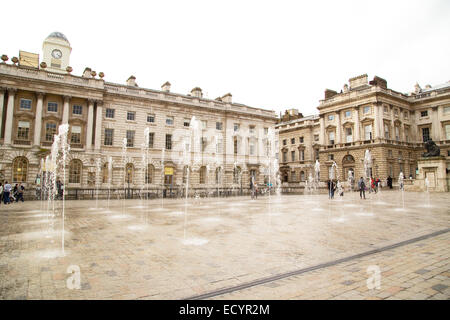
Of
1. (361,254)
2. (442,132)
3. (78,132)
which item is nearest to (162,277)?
(361,254)

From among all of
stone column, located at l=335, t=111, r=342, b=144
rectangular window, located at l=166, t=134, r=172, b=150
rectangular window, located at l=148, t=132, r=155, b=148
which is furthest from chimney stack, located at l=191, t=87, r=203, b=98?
stone column, located at l=335, t=111, r=342, b=144

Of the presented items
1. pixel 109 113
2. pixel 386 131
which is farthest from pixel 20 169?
pixel 386 131

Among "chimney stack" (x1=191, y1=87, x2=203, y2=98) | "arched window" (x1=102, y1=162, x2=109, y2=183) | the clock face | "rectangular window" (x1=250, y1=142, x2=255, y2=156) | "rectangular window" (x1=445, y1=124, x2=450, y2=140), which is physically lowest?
"arched window" (x1=102, y1=162, x2=109, y2=183)

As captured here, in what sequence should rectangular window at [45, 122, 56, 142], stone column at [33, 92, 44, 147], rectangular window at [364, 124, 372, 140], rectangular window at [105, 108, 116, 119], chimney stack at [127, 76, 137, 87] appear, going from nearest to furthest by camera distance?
stone column at [33, 92, 44, 147] < rectangular window at [45, 122, 56, 142] < rectangular window at [105, 108, 116, 119] < chimney stack at [127, 76, 137, 87] < rectangular window at [364, 124, 372, 140]

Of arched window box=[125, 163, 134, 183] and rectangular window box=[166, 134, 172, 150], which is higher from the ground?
rectangular window box=[166, 134, 172, 150]

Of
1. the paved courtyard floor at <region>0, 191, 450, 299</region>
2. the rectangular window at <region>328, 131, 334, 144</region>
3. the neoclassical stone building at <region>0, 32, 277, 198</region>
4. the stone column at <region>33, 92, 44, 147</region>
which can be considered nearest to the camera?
the paved courtyard floor at <region>0, 191, 450, 299</region>

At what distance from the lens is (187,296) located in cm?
367

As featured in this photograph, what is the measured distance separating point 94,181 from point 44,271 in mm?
27896

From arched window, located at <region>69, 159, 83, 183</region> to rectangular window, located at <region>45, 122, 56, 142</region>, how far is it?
11.8 feet

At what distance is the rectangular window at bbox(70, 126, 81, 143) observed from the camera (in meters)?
30.4

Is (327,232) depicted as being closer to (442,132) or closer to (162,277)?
(162,277)

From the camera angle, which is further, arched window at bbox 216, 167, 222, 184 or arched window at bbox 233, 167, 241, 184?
arched window at bbox 233, 167, 241, 184

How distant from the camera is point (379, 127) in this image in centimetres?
4131

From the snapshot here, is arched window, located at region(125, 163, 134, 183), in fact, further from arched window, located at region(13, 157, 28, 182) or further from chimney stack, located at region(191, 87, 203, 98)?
chimney stack, located at region(191, 87, 203, 98)
